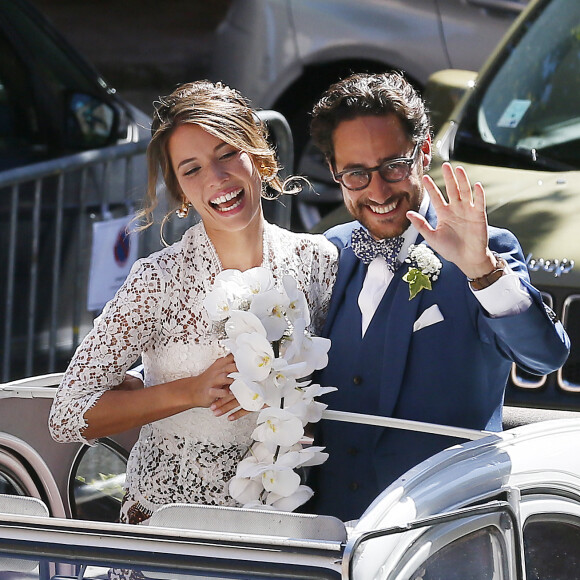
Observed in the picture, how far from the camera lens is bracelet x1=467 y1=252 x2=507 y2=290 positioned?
260 centimetres

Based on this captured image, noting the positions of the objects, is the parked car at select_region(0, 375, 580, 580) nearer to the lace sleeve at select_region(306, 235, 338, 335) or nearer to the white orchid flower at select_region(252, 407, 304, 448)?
the white orchid flower at select_region(252, 407, 304, 448)

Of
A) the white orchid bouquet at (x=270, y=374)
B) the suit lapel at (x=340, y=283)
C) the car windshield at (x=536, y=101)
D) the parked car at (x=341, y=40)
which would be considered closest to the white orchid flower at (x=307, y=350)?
the white orchid bouquet at (x=270, y=374)

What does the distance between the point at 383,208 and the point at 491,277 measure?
0.41 meters

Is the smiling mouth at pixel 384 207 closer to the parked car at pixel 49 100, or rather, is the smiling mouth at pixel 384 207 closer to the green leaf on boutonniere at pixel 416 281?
the green leaf on boutonniere at pixel 416 281

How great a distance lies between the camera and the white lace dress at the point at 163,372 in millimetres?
2852

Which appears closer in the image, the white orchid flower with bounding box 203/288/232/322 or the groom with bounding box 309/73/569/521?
the white orchid flower with bounding box 203/288/232/322

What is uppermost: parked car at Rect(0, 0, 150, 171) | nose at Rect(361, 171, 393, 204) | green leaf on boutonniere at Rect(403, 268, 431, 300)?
parked car at Rect(0, 0, 150, 171)

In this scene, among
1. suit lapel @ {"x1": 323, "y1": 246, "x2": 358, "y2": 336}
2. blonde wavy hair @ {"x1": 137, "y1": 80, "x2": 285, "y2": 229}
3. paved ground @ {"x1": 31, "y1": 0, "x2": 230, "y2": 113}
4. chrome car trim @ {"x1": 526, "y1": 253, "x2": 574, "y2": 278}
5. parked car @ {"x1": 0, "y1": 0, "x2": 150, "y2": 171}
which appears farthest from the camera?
paved ground @ {"x1": 31, "y1": 0, "x2": 230, "y2": 113}

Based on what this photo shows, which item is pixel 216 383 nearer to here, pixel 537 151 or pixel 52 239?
pixel 537 151

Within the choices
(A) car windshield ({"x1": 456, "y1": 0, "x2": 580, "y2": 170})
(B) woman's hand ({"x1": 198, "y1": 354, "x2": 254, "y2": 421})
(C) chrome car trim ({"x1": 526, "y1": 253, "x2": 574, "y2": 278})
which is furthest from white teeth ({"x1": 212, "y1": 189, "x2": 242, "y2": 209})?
(A) car windshield ({"x1": 456, "y1": 0, "x2": 580, "y2": 170})

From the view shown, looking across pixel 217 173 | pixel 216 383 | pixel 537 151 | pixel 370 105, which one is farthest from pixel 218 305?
pixel 537 151

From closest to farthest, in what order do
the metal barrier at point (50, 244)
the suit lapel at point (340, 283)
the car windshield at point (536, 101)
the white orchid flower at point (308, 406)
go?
the white orchid flower at point (308, 406), the suit lapel at point (340, 283), the car windshield at point (536, 101), the metal barrier at point (50, 244)

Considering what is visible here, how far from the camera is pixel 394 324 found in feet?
→ 9.53

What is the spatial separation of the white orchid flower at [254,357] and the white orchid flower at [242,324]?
0.03 metres
